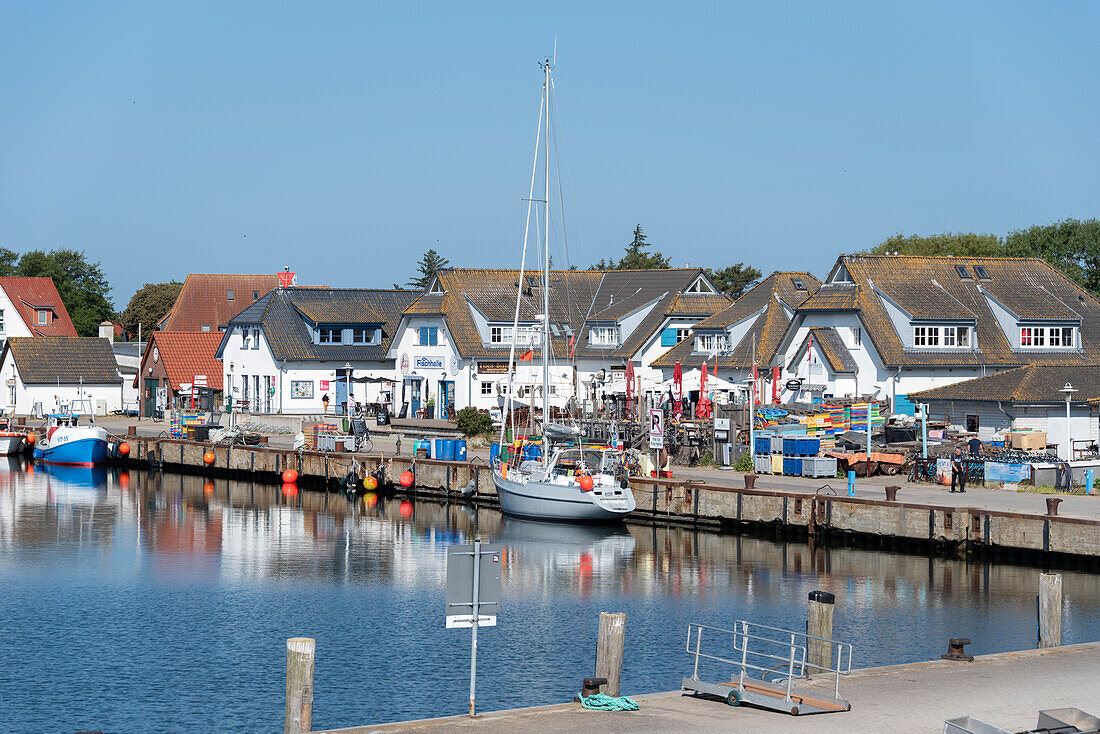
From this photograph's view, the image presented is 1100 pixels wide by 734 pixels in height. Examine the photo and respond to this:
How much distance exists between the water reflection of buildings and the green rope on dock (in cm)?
1687

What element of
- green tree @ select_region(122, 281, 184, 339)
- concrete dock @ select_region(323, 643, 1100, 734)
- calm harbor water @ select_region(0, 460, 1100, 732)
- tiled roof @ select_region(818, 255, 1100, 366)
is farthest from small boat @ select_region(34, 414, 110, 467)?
green tree @ select_region(122, 281, 184, 339)

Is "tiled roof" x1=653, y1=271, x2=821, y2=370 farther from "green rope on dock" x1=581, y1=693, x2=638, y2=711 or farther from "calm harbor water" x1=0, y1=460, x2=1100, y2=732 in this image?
"green rope on dock" x1=581, y1=693, x2=638, y2=711

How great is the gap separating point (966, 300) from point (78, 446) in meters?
50.5

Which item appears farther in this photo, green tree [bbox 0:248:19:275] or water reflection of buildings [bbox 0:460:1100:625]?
green tree [bbox 0:248:19:275]

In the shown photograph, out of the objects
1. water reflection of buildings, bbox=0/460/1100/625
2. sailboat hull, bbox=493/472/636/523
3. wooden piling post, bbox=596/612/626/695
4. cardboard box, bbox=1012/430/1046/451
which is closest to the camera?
wooden piling post, bbox=596/612/626/695

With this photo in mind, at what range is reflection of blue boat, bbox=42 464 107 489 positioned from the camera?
71444mm

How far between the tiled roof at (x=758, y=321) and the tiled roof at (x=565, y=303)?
104 inches

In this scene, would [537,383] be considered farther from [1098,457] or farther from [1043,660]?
[1043,660]

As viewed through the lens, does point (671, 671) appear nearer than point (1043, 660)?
No

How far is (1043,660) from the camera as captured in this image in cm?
2378

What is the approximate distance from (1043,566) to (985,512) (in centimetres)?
246

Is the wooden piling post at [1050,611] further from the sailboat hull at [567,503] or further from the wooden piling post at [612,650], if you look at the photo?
the sailboat hull at [567,503]

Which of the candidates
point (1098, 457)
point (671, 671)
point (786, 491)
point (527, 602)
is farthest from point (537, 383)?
point (671, 671)

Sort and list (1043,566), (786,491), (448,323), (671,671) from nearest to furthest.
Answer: (671,671)
(1043,566)
(786,491)
(448,323)
